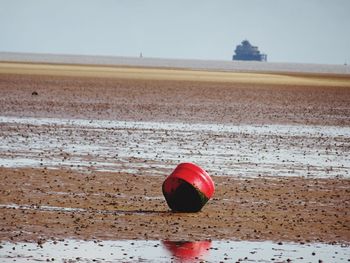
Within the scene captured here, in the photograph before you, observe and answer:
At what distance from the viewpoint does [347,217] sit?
1722cm

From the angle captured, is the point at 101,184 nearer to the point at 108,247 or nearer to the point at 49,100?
the point at 108,247

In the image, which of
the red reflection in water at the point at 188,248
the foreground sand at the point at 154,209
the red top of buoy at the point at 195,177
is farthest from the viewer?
the red top of buoy at the point at 195,177

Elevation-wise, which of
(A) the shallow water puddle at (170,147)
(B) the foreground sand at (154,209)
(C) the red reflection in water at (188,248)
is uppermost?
(C) the red reflection in water at (188,248)

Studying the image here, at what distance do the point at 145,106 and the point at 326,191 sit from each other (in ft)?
85.9

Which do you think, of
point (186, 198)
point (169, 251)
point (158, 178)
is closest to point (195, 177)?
point (186, 198)

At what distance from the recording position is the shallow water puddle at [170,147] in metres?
23.2

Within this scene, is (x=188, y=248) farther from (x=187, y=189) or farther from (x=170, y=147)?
(x=170, y=147)

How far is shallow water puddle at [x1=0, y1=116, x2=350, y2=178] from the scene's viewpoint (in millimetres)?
23156

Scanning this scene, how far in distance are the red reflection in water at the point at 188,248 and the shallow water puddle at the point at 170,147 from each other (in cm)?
767

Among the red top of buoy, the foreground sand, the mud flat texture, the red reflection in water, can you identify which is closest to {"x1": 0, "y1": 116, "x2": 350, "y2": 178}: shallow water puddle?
the mud flat texture

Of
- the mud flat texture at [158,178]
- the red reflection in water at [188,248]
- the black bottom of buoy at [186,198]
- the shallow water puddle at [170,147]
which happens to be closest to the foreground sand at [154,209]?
the mud flat texture at [158,178]

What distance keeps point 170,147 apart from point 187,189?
1058 cm

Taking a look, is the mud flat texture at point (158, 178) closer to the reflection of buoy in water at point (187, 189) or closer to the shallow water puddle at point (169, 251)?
the reflection of buoy in water at point (187, 189)

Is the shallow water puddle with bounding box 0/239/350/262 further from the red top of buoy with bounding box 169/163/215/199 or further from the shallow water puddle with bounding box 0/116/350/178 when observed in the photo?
the shallow water puddle with bounding box 0/116/350/178
